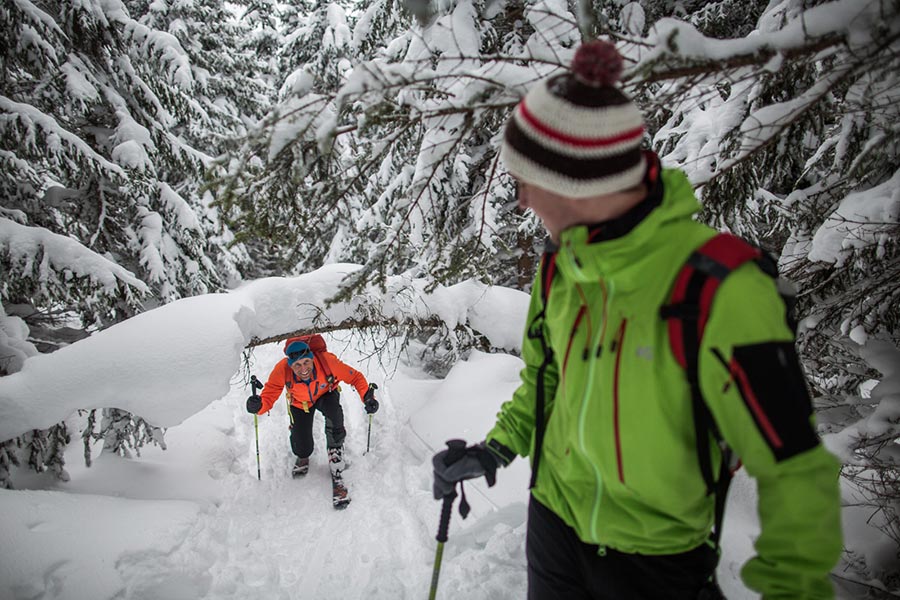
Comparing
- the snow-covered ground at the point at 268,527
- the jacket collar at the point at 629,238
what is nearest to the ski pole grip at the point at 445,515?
the jacket collar at the point at 629,238

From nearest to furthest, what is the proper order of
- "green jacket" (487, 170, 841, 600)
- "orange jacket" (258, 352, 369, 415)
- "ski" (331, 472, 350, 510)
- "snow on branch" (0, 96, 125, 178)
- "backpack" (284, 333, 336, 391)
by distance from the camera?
1. "green jacket" (487, 170, 841, 600)
2. "ski" (331, 472, 350, 510)
3. "snow on branch" (0, 96, 125, 178)
4. "orange jacket" (258, 352, 369, 415)
5. "backpack" (284, 333, 336, 391)

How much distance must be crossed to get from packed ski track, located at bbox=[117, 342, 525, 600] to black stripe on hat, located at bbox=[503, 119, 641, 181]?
3539 millimetres

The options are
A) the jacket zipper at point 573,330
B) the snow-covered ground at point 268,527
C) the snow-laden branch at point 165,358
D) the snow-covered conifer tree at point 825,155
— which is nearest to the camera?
the jacket zipper at point 573,330

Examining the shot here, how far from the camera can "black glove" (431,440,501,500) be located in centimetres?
209

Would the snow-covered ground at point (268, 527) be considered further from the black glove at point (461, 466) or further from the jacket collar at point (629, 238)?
the jacket collar at point (629, 238)

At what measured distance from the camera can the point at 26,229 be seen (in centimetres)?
517

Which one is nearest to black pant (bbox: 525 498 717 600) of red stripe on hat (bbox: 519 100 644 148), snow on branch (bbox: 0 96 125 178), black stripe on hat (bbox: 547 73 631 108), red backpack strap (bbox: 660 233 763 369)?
red backpack strap (bbox: 660 233 763 369)

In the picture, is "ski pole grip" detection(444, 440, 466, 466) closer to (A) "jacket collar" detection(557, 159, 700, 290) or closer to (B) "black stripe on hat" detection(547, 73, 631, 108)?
(A) "jacket collar" detection(557, 159, 700, 290)

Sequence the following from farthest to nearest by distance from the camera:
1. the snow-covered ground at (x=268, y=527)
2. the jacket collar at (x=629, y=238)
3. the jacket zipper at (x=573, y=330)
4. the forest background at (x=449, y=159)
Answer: the snow-covered ground at (x=268, y=527) → the forest background at (x=449, y=159) → the jacket zipper at (x=573, y=330) → the jacket collar at (x=629, y=238)

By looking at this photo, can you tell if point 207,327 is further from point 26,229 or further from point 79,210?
point 79,210

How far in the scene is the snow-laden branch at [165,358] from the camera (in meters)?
4.36

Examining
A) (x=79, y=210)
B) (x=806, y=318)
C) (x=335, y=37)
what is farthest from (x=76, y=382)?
(x=335, y=37)

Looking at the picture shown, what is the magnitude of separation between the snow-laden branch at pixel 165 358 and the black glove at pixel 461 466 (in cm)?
228

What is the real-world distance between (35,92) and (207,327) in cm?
482
